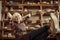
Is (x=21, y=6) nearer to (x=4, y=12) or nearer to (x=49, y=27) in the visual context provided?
(x=4, y=12)

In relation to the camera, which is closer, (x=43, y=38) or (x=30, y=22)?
(x=43, y=38)

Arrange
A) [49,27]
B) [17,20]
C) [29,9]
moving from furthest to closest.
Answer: [29,9] → [17,20] → [49,27]

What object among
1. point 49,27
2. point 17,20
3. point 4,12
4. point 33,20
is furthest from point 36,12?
point 49,27

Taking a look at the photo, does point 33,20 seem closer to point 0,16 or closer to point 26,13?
point 26,13

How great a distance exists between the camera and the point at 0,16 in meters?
2.45

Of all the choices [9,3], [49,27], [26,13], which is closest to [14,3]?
[9,3]

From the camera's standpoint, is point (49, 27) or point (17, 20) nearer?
point (49, 27)

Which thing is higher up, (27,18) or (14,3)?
(14,3)

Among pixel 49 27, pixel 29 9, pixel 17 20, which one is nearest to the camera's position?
pixel 49 27

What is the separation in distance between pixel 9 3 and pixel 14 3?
75 mm

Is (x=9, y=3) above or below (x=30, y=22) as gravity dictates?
above

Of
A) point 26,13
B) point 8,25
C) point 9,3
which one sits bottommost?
point 8,25

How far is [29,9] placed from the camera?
2520mm

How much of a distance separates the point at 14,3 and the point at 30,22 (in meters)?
0.38
